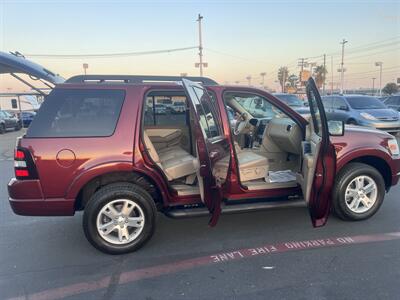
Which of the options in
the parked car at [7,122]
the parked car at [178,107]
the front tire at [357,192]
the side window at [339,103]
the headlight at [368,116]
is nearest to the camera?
the front tire at [357,192]

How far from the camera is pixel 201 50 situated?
38250mm

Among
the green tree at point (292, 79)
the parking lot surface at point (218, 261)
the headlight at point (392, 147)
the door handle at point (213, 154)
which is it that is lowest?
the parking lot surface at point (218, 261)

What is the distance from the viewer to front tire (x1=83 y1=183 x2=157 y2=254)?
11.3 ft

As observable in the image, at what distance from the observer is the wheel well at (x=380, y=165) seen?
14.0 feet

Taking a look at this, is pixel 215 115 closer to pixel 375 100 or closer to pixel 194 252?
pixel 194 252

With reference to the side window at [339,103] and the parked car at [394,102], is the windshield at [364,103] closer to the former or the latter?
the side window at [339,103]

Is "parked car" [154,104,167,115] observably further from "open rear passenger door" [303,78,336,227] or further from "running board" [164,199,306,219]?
"open rear passenger door" [303,78,336,227]

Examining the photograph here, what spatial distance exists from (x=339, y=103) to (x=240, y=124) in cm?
919

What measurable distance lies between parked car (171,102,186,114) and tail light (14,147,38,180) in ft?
6.62

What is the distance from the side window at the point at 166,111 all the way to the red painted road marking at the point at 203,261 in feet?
6.65

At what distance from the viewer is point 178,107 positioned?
15.4ft

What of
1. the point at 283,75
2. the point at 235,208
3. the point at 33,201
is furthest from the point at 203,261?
the point at 283,75

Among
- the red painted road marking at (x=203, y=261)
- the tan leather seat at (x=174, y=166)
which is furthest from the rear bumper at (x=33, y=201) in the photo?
the tan leather seat at (x=174, y=166)

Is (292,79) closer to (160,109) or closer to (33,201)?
(160,109)
